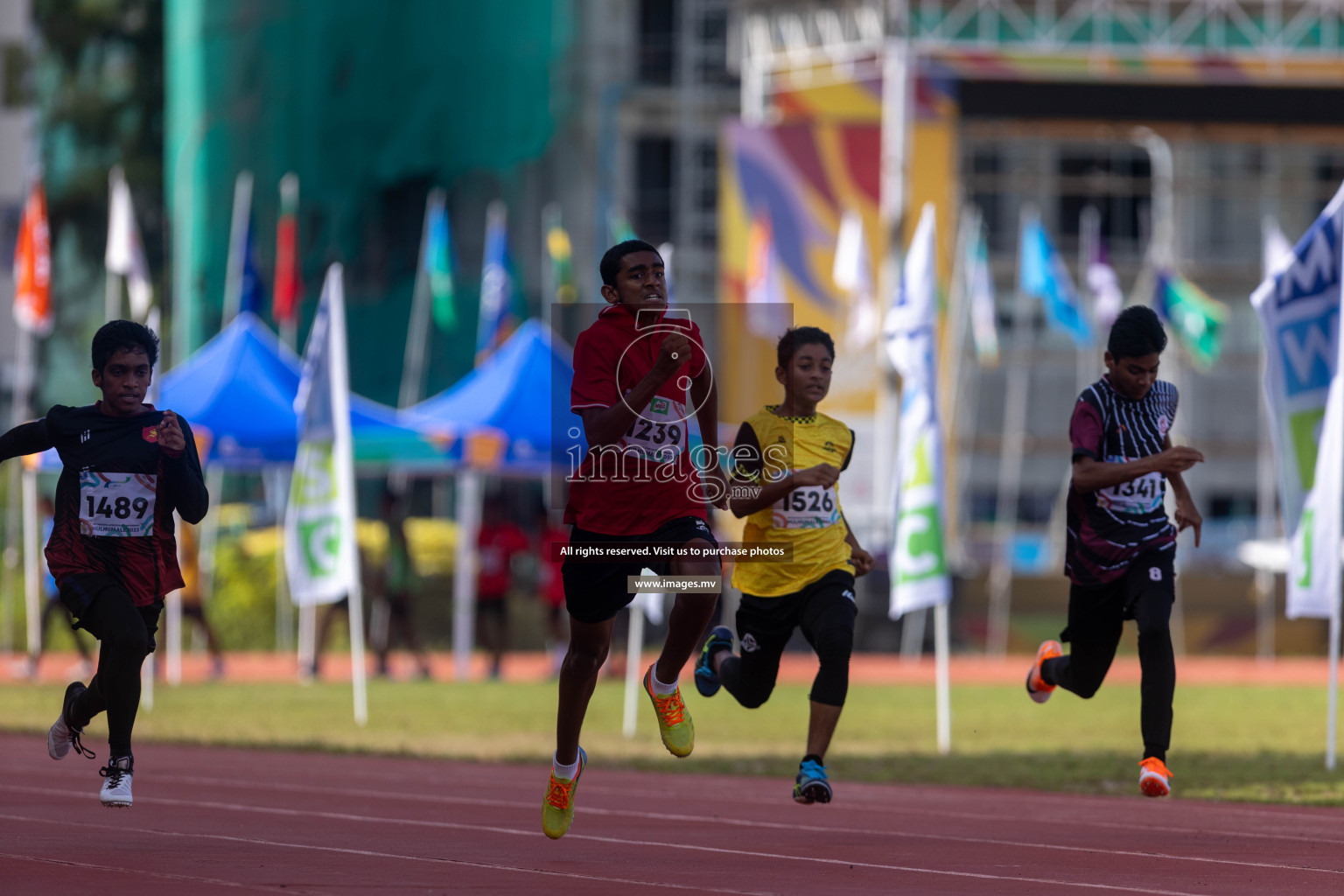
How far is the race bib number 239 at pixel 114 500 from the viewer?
28.6 feet

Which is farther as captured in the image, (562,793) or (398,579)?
(398,579)

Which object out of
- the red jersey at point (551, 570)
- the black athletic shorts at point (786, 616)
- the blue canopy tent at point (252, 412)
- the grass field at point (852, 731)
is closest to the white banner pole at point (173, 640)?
the grass field at point (852, 731)

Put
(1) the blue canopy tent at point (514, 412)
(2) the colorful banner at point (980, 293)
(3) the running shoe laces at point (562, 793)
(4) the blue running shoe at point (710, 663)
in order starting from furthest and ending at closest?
(2) the colorful banner at point (980, 293) < (1) the blue canopy tent at point (514, 412) < (4) the blue running shoe at point (710, 663) < (3) the running shoe laces at point (562, 793)

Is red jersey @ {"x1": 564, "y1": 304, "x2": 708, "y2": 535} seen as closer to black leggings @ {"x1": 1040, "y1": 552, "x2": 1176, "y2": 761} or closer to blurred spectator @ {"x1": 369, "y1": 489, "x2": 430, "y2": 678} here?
black leggings @ {"x1": 1040, "y1": 552, "x2": 1176, "y2": 761}

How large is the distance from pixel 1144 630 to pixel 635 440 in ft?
7.89

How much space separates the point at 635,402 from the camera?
25.1 feet

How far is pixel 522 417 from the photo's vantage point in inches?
971

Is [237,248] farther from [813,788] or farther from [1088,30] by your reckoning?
[813,788]

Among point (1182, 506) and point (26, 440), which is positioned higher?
point (26, 440)

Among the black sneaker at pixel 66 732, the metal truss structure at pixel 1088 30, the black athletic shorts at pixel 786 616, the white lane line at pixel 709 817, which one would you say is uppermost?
the metal truss structure at pixel 1088 30

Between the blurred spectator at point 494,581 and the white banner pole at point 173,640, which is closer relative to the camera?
the white banner pole at point 173,640

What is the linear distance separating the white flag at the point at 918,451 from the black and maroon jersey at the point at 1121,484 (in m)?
6.11

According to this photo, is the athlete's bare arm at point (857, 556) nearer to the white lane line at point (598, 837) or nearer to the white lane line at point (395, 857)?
the white lane line at point (598, 837)

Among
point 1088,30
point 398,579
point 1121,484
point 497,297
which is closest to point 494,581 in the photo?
point 398,579
